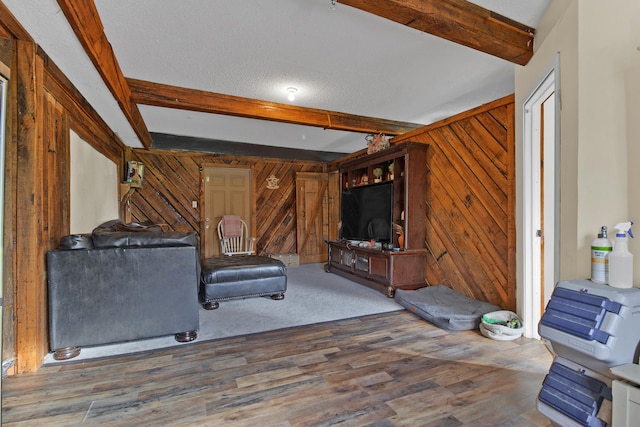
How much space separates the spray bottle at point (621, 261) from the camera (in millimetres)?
1384

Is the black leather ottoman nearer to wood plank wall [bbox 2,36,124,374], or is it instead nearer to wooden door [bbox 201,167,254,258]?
wood plank wall [bbox 2,36,124,374]

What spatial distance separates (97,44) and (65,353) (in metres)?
2.30

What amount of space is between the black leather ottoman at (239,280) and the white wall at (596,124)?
9.16ft

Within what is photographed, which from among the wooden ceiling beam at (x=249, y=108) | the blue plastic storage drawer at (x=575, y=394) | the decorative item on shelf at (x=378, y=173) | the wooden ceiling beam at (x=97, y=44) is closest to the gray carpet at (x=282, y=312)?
the decorative item on shelf at (x=378, y=173)

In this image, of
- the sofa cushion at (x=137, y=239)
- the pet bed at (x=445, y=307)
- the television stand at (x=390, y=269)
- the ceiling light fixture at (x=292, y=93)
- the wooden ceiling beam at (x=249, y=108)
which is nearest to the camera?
the sofa cushion at (x=137, y=239)

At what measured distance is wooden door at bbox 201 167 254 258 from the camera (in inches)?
234

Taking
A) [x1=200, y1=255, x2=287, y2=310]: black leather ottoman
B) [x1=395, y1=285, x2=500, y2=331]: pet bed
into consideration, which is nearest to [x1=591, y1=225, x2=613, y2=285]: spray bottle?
[x1=395, y1=285, x2=500, y2=331]: pet bed

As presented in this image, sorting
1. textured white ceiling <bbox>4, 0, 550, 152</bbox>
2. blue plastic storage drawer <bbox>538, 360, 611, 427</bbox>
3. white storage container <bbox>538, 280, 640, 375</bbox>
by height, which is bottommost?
blue plastic storage drawer <bbox>538, 360, 611, 427</bbox>

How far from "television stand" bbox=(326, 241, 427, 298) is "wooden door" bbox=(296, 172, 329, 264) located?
2.14m

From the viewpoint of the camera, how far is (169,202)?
573 cm

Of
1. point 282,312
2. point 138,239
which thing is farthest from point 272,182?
point 138,239

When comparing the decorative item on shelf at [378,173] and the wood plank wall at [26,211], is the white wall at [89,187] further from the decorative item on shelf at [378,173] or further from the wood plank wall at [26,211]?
the decorative item on shelf at [378,173]

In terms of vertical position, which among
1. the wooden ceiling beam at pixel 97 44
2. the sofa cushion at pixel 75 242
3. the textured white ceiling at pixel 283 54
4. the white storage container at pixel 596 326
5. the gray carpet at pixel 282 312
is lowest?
the gray carpet at pixel 282 312

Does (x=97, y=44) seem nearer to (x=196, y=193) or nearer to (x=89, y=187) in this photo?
(x=89, y=187)
